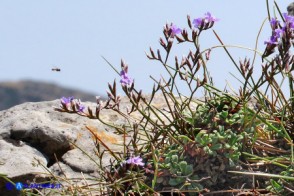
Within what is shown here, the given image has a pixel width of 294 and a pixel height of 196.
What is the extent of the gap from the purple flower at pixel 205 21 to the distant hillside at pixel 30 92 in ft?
159

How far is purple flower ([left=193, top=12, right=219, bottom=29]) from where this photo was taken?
3.83 meters

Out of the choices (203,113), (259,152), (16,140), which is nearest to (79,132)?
(16,140)

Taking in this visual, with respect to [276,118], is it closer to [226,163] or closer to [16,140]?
[226,163]

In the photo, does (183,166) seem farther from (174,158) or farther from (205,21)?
(205,21)

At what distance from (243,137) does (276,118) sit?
0.76 feet

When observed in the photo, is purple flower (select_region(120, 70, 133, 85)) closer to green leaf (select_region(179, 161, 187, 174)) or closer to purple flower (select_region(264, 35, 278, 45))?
green leaf (select_region(179, 161, 187, 174))

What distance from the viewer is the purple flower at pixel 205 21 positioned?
151 inches

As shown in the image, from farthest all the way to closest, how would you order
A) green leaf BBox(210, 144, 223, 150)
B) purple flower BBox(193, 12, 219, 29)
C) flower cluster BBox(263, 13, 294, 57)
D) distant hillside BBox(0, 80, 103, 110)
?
distant hillside BBox(0, 80, 103, 110)
purple flower BBox(193, 12, 219, 29)
green leaf BBox(210, 144, 223, 150)
flower cluster BBox(263, 13, 294, 57)

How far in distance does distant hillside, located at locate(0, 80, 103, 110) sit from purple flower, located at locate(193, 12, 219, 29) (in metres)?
48.5

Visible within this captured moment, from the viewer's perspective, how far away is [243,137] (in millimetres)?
3797

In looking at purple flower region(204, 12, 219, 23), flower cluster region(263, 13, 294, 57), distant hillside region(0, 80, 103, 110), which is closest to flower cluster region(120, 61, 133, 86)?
purple flower region(204, 12, 219, 23)

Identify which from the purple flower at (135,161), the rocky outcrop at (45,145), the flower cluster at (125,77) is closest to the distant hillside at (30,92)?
the rocky outcrop at (45,145)

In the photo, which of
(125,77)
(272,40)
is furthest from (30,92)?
(272,40)

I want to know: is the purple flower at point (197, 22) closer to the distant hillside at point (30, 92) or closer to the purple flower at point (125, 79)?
the purple flower at point (125, 79)
